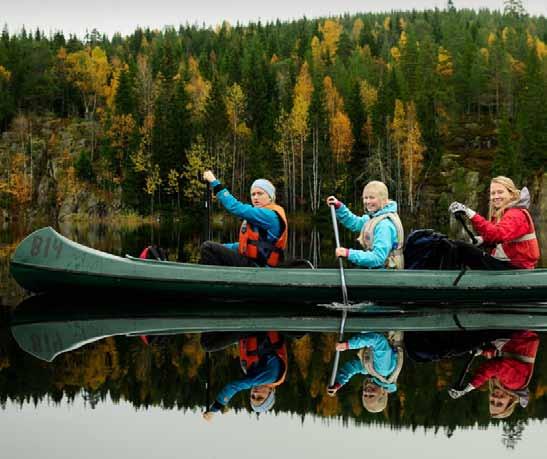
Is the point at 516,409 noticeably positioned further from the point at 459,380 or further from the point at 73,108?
the point at 73,108

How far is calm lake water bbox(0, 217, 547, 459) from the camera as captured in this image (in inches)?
224

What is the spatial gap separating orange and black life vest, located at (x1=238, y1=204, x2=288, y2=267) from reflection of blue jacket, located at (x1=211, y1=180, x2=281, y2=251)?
9.5 inches

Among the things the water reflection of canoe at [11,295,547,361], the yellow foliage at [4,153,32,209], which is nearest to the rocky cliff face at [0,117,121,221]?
the yellow foliage at [4,153,32,209]

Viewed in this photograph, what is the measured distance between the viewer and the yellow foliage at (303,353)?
295 inches

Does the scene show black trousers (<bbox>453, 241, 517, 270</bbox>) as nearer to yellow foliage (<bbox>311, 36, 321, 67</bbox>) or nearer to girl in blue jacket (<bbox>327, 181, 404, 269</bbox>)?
girl in blue jacket (<bbox>327, 181, 404, 269</bbox>)

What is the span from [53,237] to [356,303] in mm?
4502

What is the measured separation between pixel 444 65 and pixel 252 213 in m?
73.2

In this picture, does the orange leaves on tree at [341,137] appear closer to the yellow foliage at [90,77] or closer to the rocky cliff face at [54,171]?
the rocky cliff face at [54,171]

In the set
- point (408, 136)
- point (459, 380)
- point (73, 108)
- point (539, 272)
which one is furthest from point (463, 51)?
point (459, 380)

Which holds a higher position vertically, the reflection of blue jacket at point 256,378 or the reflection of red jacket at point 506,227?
the reflection of red jacket at point 506,227

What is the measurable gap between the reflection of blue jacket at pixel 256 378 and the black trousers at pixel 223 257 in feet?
12.5

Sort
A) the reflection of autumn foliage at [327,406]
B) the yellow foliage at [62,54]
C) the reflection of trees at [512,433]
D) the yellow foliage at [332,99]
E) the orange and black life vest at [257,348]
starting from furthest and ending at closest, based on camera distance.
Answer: the yellow foliage at [62,54]
the yellow foliage at [332,99]
the orange and black life vest at [257,348]
the reflection of autumn foliage at [327,406]
the reflection of trees at [512,433]

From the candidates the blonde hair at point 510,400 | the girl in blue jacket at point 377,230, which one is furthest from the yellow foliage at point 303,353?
the girl in blue jacket at point 377,230

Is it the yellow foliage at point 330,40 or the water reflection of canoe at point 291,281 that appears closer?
the water reflection of canoe at point 291,281
